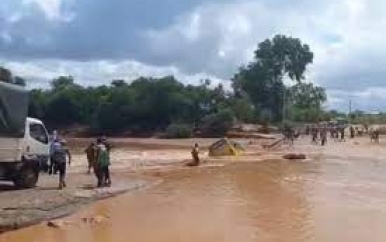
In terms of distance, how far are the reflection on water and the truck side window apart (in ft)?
10.4

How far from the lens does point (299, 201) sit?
76.1ft

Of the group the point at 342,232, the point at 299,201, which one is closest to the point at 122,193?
the point at 299,201

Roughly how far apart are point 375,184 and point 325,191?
4.55m

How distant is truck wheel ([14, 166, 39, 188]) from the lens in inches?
801

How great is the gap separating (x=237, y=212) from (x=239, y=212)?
58 millimetres

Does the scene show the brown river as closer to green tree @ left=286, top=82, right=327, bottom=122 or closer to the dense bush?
the dense bush

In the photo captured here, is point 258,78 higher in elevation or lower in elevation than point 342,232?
higher

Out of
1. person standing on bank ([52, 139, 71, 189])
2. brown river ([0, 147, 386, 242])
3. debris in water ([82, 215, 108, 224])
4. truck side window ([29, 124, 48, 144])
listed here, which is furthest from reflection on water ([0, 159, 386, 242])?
truck side window ([29, 124, 48, 144])

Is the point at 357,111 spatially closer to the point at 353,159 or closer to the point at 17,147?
the point at 353,159

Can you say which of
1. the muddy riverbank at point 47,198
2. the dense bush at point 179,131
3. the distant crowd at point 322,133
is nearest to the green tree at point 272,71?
the distant crowd at point 322,133

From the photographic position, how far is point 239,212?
2016cm

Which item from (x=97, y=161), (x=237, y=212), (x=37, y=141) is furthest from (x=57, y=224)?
(x=37, y=141)

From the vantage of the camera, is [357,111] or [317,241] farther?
[357,111]

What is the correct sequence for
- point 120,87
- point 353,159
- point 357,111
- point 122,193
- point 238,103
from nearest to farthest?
point 122,193
point 353,159
point 238,103
point 120,87
point 357,111
